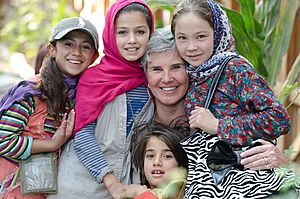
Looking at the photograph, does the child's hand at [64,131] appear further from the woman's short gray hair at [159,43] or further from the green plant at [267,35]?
the green plant at [267,35]

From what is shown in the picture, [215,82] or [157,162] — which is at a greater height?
[215,82]

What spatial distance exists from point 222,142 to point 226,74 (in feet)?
1.00

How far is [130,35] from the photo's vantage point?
3.38 m

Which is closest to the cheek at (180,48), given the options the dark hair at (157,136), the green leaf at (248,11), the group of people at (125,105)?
the group of people at (125,105)

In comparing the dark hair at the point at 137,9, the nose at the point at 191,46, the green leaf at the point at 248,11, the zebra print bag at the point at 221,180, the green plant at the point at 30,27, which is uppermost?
the green plant at the point at 30,27

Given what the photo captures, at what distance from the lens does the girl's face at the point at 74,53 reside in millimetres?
3504

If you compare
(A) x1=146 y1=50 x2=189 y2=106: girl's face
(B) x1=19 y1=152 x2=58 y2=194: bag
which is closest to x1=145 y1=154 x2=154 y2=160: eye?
(A) x1=146 y1=50 x2=189 y2=106: girl's face

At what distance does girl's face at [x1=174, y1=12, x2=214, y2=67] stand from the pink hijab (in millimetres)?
350

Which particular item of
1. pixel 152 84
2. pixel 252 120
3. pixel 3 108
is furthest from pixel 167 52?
pixel 3 108

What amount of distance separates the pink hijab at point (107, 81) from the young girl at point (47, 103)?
8 cm

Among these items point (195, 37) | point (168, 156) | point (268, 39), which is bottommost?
point (168, 156)

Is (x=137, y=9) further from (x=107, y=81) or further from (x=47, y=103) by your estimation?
(x=47, y=103)

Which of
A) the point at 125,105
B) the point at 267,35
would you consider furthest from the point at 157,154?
the point at 267,35

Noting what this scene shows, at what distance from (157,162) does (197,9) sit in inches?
30.1
